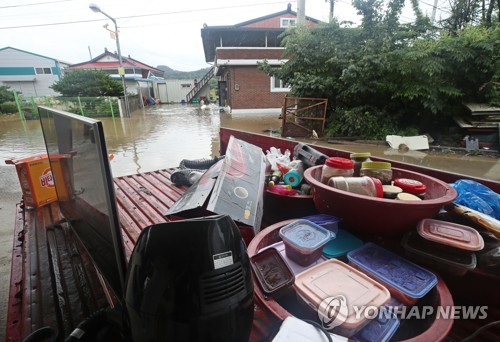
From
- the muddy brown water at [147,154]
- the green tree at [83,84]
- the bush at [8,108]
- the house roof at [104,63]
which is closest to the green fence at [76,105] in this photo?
the bush at [8,108]

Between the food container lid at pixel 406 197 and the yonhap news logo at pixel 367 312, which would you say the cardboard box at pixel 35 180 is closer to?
the yonhap news logo at pixel 367 312

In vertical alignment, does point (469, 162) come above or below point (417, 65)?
below

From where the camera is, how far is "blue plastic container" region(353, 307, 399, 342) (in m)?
0.69

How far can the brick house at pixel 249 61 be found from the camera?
14.1 metres

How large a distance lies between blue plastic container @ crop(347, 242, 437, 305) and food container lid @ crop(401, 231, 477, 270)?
0.05 meters

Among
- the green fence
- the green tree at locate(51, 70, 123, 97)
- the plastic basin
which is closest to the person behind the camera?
the plastic basin

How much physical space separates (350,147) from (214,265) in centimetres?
707

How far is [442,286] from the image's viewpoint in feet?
2.70

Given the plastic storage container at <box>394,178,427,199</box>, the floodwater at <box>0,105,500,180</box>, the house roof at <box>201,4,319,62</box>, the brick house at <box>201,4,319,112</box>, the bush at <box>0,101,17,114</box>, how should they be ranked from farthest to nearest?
the house roof at <box>201,4,319,62</box>, the brick house at <box>201,4,319,112</box>, the bush at <box>0,101,17,114</box>, the floodwater at <box>0,105,500,180</box>, the plastic storage container at <box>394,178,427,199</box>

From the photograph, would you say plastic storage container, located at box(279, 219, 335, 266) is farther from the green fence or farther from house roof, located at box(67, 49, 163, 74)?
house roof, located at box(67, 49, 163, 74)

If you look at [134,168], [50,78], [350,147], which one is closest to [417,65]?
[350,147]

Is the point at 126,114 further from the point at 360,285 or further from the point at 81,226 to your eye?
the point at 360,285

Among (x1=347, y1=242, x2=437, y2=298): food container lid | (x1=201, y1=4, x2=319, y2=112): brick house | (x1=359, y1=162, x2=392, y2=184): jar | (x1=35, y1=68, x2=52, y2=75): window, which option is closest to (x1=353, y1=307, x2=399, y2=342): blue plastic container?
(x1=347, y1=242, x2=437, y2=298): food container lid

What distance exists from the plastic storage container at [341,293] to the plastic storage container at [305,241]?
0.26 feet
